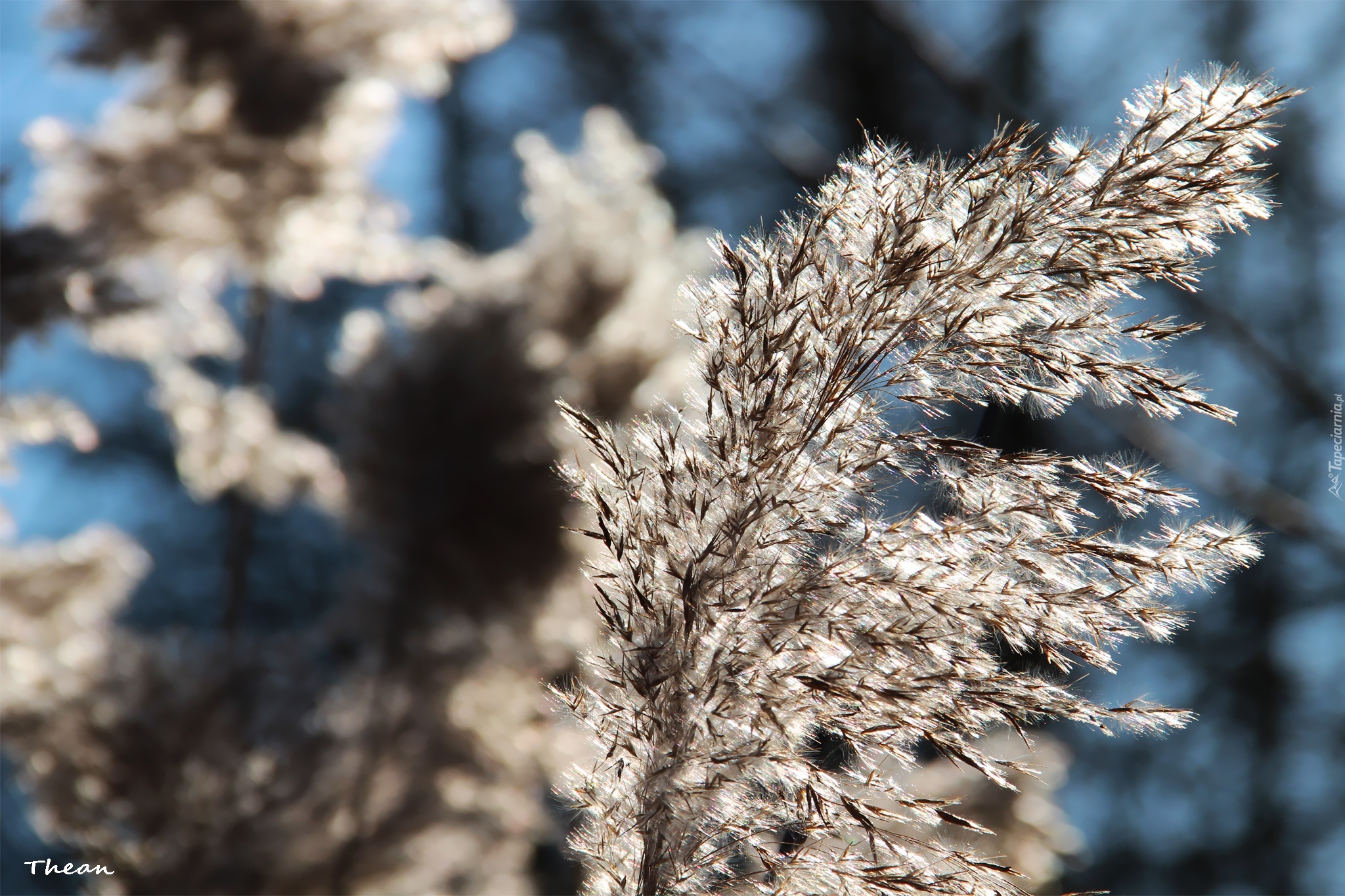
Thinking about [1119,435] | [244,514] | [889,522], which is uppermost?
[1119,435]

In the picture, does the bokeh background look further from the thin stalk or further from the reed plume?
the reed plume

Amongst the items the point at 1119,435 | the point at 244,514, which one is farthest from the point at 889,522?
the point at 1119,435

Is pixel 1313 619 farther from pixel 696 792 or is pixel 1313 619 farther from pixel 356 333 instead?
pixel 696 792

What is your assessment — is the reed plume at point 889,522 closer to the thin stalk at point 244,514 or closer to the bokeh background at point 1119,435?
the thin stalk at point 244,514

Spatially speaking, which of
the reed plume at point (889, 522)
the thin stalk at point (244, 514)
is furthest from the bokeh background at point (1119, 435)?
the reed plume at point (889, 522)

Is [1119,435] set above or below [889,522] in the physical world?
above

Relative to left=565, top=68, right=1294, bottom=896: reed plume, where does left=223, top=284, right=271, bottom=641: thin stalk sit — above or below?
above

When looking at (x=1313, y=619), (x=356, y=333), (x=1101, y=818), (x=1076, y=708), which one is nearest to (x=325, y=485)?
(x=356, y=333)

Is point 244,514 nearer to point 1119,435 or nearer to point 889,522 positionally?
point 889,522

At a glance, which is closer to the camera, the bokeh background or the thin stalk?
the thin stalk

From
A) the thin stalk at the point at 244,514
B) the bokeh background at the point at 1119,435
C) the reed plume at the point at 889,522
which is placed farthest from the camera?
the bokeh background at the point at 1119,435

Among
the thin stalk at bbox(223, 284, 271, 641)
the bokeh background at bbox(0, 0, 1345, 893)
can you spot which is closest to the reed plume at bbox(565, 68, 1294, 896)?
the thin stalk at bbox(223, 284, 271, 641)
